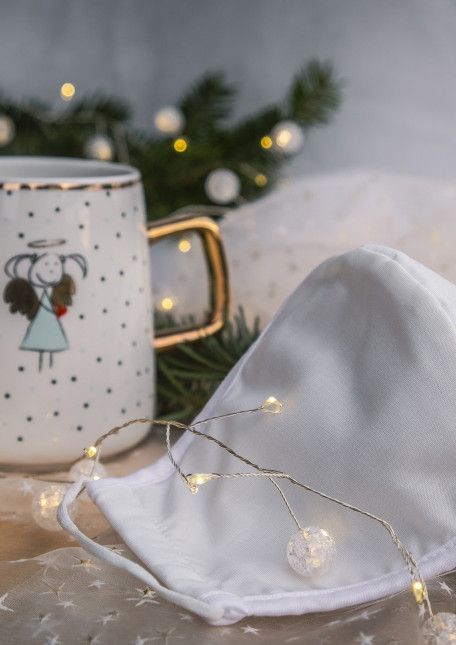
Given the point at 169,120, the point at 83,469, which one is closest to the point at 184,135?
the point at 169,120

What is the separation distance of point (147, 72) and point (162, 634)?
25.4 inches

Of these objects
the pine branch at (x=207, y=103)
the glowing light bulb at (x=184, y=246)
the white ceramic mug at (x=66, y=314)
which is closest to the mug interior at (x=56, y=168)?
the white ceramic mug at (x=66, y=314)

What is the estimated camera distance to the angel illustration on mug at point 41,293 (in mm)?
445

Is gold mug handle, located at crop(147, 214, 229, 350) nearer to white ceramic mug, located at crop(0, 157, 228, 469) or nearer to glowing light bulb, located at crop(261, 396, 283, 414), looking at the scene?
white ceramic mug, located at crop(0, 157, 228, 469)

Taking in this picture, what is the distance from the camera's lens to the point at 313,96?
0.73 m

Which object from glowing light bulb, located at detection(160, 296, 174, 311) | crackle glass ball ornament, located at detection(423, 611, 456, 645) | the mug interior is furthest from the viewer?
glowing light bulb, located at detection(160, 296, 174, 311)

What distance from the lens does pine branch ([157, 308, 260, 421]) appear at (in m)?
0.54

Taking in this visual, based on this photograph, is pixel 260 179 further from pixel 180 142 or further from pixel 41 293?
pixel 41 293

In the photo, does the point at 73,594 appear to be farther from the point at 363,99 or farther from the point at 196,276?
the point at 363,99

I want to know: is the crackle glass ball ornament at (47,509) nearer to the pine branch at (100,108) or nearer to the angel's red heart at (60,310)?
the angel's red heart at (60,310)

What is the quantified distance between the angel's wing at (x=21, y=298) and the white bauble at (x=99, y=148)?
258 millimetres

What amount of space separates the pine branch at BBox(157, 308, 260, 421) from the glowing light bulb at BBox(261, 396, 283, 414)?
6.3 inches

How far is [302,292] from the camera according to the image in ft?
1.34

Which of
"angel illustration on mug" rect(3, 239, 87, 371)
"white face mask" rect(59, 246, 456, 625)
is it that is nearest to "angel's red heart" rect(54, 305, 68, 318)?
"angel illustration on mug" rect(3, 239, 87, 371)
